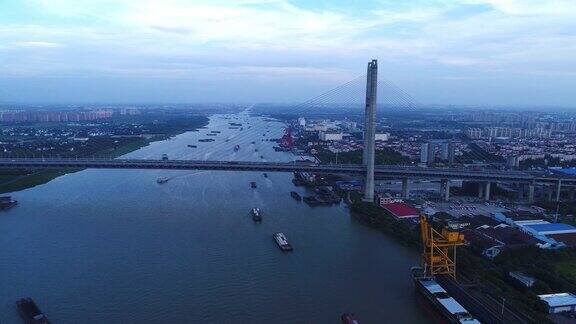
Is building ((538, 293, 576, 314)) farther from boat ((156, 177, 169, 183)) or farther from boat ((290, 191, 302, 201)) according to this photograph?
boat ((156, 177, 169, 183))

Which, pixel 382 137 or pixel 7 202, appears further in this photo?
pixel 382 137

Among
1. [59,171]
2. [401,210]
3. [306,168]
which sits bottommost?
[59,171]

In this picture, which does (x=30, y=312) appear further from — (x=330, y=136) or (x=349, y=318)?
(x=330, y=136)

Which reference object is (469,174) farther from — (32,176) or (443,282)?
(32,176)

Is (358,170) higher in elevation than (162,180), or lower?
higher

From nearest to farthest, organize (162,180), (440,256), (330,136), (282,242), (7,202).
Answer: (440,256) < (282,242) < (7,202) < (162,180) < (330,136)

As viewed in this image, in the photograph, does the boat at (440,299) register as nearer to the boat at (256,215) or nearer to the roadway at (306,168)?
the boat at (256,215)

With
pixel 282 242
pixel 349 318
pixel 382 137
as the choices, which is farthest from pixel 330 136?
pixel 349 318

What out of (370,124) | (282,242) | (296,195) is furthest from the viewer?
(296,195)

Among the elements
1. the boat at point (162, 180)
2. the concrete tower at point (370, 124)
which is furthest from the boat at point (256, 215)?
the boat at point (162, 180)
